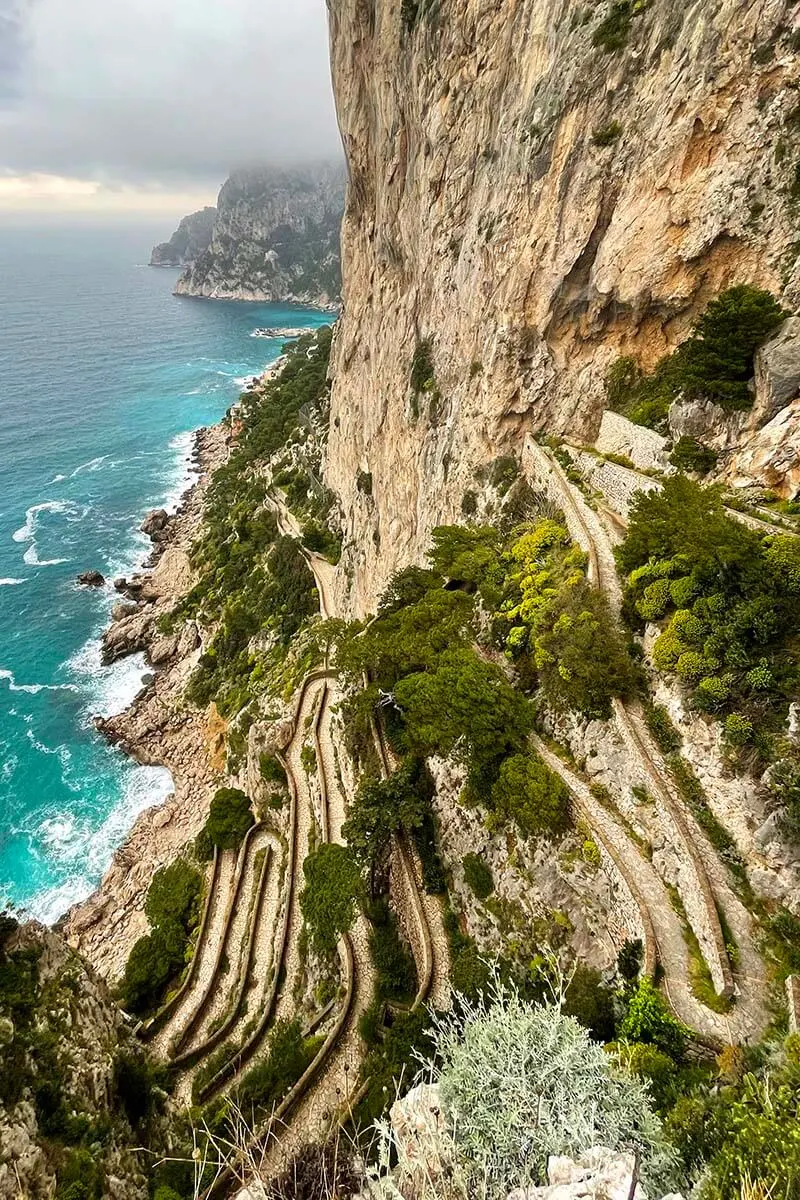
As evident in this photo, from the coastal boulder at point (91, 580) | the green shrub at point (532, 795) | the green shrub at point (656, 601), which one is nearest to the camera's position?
the green shrub at point (532, 795)

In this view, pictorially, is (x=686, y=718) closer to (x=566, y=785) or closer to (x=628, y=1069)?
(x=566, y=785)

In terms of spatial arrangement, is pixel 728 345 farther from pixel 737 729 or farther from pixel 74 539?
pixel 74 539

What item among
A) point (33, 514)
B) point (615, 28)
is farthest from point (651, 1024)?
point (33, 514)

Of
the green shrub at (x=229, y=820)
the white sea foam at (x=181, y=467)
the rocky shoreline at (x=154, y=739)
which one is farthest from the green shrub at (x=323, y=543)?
the white sea foam at (x=181, y=467)

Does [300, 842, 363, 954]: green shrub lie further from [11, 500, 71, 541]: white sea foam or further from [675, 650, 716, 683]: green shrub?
[11, 500, 71, 541]: white sea foam

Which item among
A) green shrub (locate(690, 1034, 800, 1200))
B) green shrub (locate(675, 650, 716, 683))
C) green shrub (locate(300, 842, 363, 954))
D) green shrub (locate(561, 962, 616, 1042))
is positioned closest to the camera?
green shrub (locate(690, 1034, 800, 1200))

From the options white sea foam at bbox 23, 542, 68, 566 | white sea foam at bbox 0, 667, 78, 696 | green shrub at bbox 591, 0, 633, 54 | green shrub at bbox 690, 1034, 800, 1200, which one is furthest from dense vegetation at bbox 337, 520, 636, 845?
white sea foam at bbox 23, 542, 68, 566

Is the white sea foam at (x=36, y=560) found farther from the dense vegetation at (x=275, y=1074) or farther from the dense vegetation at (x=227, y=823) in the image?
the dense vegetation at (x=275, y=1074)

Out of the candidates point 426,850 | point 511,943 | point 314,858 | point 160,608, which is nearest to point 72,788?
point 160,608
